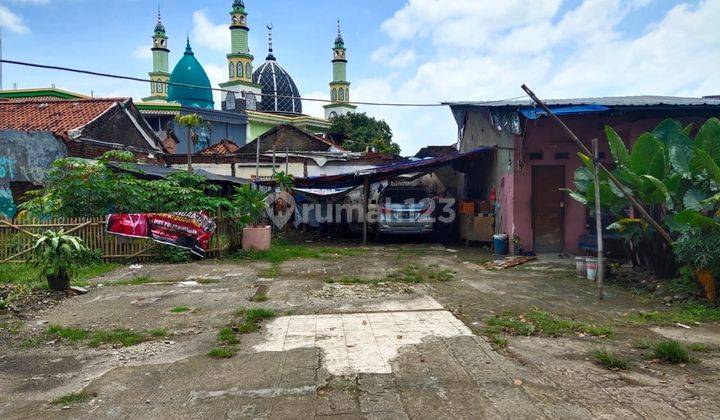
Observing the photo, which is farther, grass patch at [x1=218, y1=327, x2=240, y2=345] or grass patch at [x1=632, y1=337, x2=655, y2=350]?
grass patch at [x1=218, y1=327, x2=240, y2=345]

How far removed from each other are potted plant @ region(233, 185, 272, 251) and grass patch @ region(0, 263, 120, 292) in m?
3.31

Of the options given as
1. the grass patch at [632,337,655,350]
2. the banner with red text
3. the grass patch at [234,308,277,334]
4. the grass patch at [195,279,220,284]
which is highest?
the banner with red text

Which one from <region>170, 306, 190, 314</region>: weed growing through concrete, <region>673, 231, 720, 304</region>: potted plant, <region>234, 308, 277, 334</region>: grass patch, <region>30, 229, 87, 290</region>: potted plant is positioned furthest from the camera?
<region>30, 229, 87, 290</region>: potted plant

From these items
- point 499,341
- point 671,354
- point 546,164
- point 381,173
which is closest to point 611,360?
point 671,354

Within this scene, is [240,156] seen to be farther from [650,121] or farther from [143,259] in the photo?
[650,121]

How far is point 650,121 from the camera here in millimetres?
11656

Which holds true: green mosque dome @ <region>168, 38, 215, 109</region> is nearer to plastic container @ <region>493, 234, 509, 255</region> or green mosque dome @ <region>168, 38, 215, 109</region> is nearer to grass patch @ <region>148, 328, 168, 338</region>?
plastic container @ <region>493, 234, 509, 255</region>

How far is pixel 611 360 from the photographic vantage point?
487 centimetres

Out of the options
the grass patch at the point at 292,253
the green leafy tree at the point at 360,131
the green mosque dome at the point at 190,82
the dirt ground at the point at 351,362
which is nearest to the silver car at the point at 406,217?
the grass patch at the point at 292,253

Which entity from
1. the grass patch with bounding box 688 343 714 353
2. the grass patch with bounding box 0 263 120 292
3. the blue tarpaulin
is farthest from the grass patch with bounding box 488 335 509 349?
the grass patch with bounding box 0 263 120 292

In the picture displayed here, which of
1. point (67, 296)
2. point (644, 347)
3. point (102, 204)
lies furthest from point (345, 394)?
Result: point (102, 204)

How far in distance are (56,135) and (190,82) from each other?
2961 centimetres

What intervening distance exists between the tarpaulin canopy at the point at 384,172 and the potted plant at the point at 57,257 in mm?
8725

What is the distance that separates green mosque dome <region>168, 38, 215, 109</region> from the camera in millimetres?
43156
